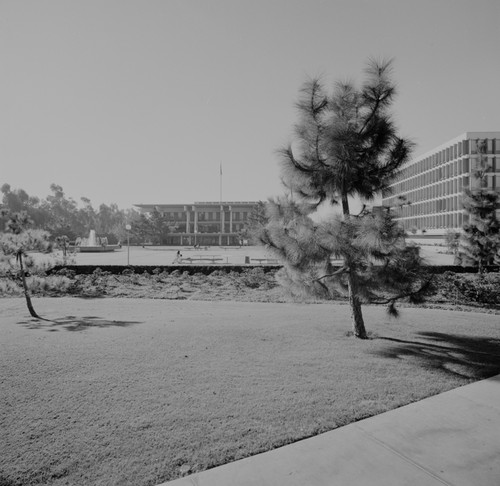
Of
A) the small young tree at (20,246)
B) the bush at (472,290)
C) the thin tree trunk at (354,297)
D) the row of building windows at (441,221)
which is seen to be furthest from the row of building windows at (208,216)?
the thin tree trunk at (354,297)

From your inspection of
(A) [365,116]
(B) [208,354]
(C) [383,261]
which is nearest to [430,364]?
(C) [383,261]

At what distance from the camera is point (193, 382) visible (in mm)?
6309

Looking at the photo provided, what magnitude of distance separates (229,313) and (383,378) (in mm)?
6859

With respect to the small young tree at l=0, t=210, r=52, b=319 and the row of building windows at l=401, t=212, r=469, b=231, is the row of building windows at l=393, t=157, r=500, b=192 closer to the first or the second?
the row of building windows at l=401, t=212, r=469, b=231

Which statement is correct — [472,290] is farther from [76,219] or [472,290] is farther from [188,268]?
[76,219]

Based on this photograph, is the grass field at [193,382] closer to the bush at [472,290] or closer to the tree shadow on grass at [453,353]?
the tree shadow on grass at [453,353]

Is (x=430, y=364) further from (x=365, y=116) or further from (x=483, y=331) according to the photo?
(x=365, y=116)

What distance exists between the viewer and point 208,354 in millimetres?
7844

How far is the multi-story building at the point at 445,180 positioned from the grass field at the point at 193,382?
133 ft

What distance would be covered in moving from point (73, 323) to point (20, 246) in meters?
3.15

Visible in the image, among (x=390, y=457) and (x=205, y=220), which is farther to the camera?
(x=205, y=220)

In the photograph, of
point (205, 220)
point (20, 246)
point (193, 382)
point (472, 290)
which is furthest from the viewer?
point (205, 220)

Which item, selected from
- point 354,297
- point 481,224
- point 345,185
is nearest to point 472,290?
point 481,224

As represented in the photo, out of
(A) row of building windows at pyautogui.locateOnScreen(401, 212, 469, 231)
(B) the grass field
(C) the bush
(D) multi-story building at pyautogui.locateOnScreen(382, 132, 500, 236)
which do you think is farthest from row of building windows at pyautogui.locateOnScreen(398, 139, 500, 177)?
(B) the grass field
